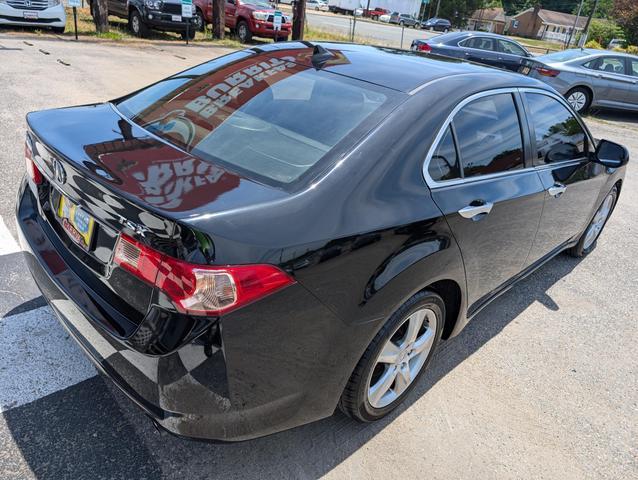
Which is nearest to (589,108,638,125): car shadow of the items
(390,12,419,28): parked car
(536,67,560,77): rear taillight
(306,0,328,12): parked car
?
(536,67,560,77): rear taillight

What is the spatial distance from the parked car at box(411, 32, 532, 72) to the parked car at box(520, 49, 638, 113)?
701 millimetres

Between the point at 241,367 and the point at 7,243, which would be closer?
the point at 241,367

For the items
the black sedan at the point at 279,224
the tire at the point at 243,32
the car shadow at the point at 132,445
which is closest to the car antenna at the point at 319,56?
the black sedan at the point at 279,224

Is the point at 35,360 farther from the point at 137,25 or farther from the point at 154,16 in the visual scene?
the point at 137,25

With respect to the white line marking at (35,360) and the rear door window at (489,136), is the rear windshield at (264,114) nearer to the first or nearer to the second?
the rear door window at (489,136)

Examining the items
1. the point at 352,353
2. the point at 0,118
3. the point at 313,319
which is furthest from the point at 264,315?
the point at 0,118

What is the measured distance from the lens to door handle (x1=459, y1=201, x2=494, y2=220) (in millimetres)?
2436

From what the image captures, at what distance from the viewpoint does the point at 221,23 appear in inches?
639

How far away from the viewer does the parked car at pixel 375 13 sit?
69856 mm

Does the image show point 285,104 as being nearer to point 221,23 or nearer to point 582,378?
point 582,378

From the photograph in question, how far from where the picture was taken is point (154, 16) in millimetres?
14617

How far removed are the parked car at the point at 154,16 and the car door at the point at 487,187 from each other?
1410 cm

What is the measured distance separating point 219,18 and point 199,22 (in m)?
1.17

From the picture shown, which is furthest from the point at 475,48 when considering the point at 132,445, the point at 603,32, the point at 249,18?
the point at 603,32
